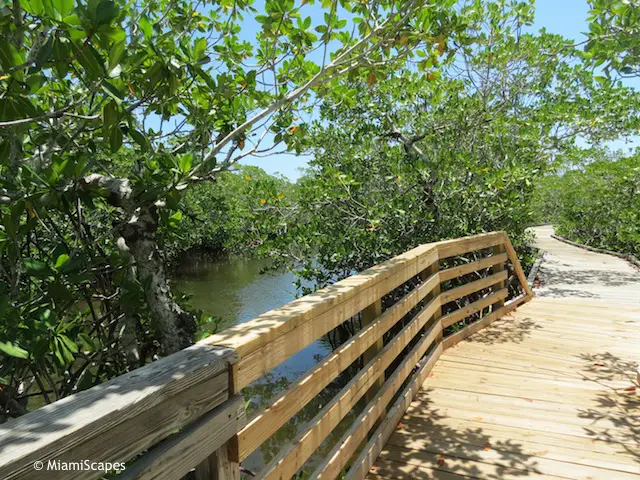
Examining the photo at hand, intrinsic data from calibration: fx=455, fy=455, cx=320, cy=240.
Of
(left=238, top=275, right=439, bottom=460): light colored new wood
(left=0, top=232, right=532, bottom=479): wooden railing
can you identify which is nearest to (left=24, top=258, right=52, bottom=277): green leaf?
(left=0, top=232, right=532, bottom=479): wooden railing

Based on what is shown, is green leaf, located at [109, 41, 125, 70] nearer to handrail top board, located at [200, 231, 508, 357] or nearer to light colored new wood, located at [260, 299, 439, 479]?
handrail top board, located at [200, 231, 508, 357]

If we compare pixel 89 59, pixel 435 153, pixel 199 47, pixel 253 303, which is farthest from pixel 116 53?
pixel 253 303

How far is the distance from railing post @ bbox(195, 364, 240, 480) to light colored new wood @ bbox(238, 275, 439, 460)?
26 mm

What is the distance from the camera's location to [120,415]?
3.06 feet

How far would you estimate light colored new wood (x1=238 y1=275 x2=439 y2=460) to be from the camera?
1.48 meters

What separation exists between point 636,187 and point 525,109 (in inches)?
252

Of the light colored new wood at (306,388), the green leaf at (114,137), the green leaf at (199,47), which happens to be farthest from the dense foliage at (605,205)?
the green leaf at (114,137)

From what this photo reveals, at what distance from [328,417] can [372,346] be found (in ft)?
2.64

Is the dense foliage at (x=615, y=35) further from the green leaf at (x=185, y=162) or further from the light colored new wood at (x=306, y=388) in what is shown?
the green leaf at (x=185, y=162)

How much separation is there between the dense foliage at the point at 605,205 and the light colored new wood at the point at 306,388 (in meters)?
8.70

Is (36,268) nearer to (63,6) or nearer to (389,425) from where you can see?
(63,6)

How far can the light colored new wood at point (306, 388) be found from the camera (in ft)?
4.84

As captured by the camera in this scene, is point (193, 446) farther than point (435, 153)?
No

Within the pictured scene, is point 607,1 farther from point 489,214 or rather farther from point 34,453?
point 489,214
